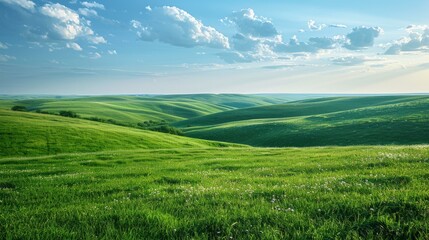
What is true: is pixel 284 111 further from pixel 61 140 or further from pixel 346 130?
pixel 61 140

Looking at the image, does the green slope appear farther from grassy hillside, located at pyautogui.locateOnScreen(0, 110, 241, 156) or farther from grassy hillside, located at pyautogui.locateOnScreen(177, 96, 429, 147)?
grassy hillside, located at pyautogui.locateOnScreen(0, 110, 241, 156)

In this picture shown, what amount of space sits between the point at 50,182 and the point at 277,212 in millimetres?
11654

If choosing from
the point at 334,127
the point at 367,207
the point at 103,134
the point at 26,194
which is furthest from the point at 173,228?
the point at 334,127

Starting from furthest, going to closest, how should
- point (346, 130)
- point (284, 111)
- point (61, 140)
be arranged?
1. point (284, 111)
2. point (346, 130)
3. point (61, 140)

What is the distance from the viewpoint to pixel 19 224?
6215mm

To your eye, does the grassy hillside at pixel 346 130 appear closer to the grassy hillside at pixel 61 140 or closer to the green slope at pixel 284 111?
the grassy hillside at pixel 61 140

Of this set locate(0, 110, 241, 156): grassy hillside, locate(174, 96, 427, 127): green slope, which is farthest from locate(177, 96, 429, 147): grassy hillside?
locate(174, 96, 427, 127): green slope

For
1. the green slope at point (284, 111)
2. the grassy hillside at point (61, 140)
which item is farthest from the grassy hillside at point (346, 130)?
the green slope at point (284, 111)

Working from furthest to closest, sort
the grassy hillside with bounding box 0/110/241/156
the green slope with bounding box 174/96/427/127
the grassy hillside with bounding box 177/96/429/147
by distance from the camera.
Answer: the green slope with bounding box 174/96/427/127 < the grassy hillside with bounding box 177/96/429/147 < the grassy hillside with bounding box 0/110/241/156

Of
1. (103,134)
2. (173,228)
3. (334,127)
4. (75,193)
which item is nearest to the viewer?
(173,228)

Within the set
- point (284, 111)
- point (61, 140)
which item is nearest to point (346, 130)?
point (61, 140)

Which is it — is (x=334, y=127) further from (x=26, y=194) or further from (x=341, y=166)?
(x=26, y=194)

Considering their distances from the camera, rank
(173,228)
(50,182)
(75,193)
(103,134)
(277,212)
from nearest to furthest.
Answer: (173,228), (277,212), (75,193), (50,182), (103,134)

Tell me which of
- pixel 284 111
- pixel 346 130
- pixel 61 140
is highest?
pixel 284 111
